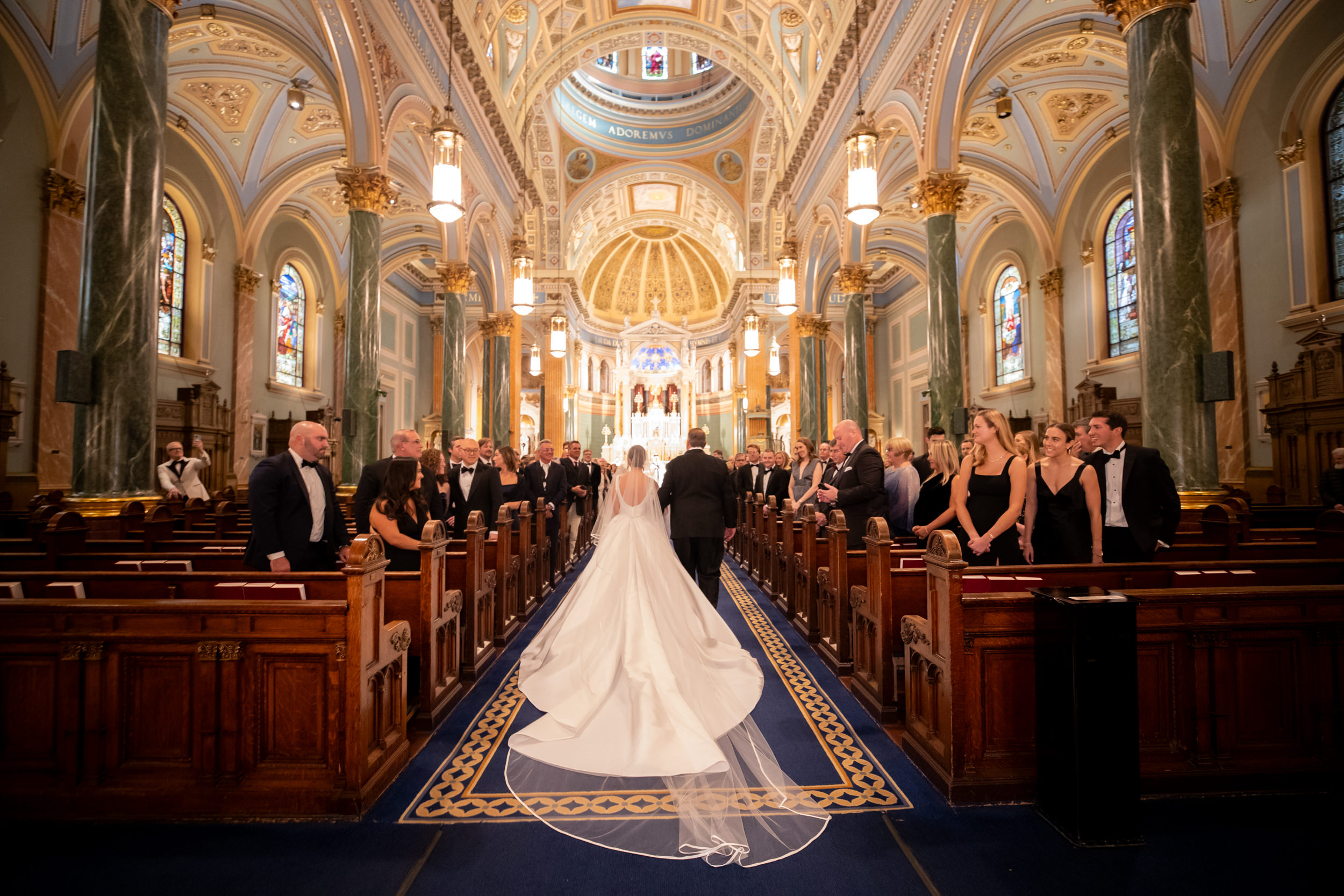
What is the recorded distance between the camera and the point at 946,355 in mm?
9891

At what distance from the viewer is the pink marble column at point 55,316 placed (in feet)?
32.7

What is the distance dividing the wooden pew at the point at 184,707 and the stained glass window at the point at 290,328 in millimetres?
15995

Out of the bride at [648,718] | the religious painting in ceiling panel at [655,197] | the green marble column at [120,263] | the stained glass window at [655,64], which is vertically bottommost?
the bride at [648,718]

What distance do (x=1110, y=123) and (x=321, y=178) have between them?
18.2 metres

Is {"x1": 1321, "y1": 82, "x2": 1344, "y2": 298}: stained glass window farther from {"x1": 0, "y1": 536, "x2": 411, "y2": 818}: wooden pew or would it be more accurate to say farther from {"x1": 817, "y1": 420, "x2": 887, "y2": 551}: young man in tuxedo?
{"x1": 0, "y1": 536, "x2": 411, "y2": 818}: wooden pew

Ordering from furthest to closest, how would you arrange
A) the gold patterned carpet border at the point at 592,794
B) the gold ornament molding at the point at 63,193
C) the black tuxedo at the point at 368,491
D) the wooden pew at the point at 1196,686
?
the gold ornament molding at the point at 63,193 < the black tuxedo at the point at 368,491 < the wooden pew at the point at 1196,686 < the gold patterned carpet border at the point at 592,794

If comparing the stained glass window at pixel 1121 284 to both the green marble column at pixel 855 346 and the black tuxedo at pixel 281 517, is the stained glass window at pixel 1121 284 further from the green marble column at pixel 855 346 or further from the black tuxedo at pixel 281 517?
the black tuxedo at pixel 281 517

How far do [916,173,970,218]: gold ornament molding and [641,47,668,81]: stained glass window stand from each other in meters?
19.6

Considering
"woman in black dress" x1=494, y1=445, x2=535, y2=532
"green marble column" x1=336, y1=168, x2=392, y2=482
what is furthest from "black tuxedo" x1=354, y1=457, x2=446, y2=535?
"green marble column" x1=336, y1=168, x2=392, y2=482

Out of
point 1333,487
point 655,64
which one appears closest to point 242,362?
point 1333,487

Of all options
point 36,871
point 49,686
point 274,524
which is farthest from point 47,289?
point 36,871

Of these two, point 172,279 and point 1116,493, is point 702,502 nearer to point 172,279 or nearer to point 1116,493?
point 1116,493

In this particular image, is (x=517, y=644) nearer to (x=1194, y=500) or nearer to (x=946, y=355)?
(x=1194, y=500)

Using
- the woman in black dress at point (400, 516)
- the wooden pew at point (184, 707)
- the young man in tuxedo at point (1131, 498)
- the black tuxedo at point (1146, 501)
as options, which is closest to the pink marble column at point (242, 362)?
the woman in black dress at point (400, 516)
